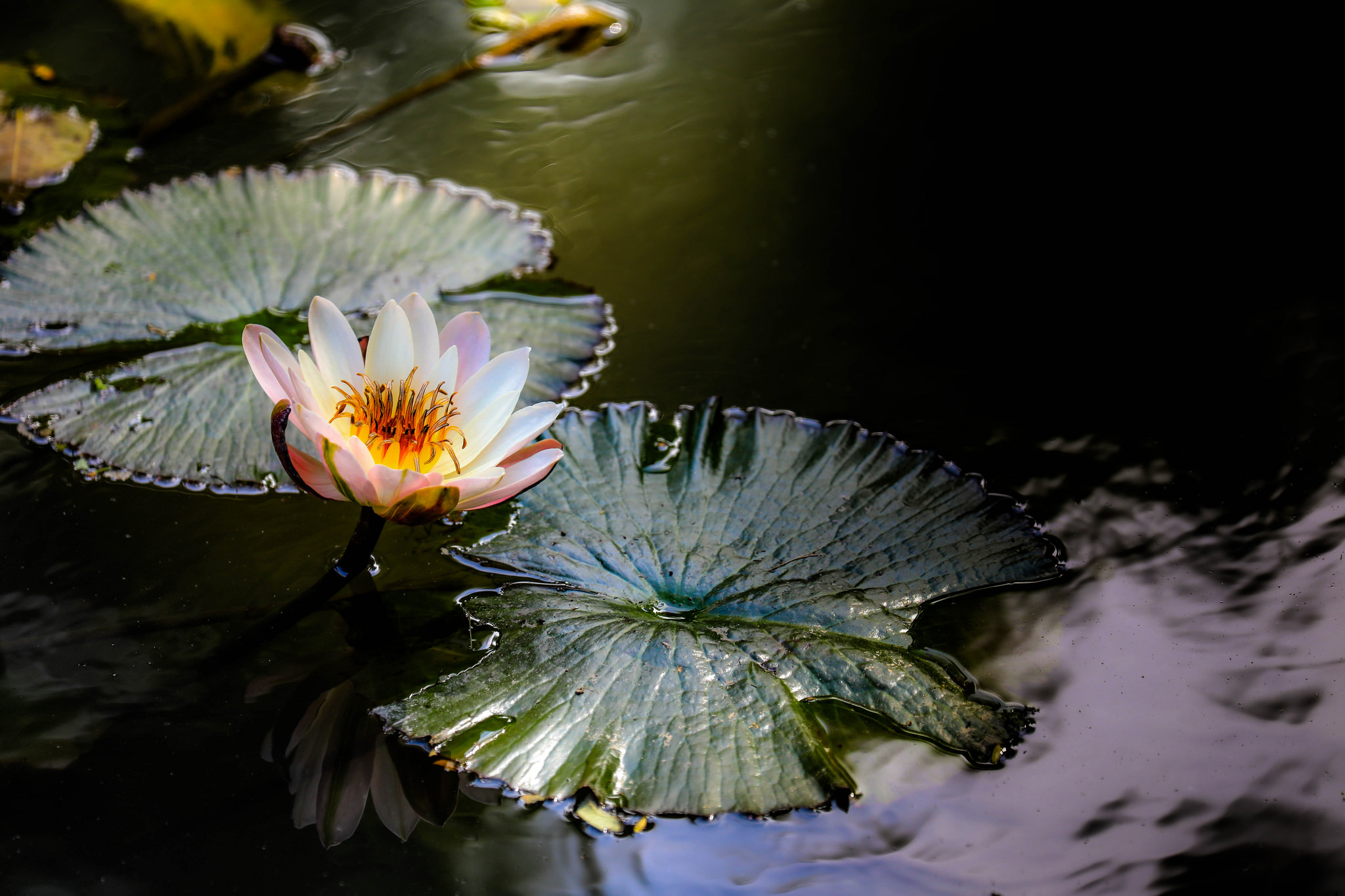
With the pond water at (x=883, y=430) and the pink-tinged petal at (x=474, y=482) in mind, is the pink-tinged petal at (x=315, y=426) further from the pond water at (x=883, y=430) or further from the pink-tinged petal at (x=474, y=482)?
the pond water at (x=883, y=430)

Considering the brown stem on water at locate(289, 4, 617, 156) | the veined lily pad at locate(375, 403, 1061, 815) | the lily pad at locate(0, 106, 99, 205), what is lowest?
the lily pad at locate(0, 106, 99, 205)

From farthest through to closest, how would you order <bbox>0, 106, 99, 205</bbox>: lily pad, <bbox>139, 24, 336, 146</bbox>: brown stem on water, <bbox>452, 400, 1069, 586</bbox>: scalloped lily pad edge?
<bbox>139, 24, 336, 146</bbox>: brown stem on water → <bbox>0, 106, 99, 205</bbox>: lily pad → <bbox>452, 400, 1069, 586</bbox>: scalloped lily pad edge

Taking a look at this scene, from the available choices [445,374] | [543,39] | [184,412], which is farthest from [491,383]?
[543,39]

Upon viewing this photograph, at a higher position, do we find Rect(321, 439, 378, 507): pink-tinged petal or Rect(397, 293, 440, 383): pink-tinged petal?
Rect(397, 293, 440, 383): pink-tinged petal

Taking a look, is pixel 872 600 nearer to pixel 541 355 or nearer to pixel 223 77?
pixel 541 355

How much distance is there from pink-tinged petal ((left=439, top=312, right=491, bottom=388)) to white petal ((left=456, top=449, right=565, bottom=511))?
0.53 feet

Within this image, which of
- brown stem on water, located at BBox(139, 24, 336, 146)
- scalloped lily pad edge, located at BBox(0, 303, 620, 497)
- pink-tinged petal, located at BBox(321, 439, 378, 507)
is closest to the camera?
pink-tinged petal, located at BBox(321, 439, 378, 507)

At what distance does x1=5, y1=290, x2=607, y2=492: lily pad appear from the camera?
1.43 meters

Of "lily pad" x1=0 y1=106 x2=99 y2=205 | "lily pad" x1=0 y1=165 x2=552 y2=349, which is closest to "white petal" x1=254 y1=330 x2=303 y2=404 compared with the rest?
"lily pad" x1=0 y1=165 x2=552 y2=349

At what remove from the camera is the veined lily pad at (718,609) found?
1.05 meters

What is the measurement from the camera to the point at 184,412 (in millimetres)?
1485

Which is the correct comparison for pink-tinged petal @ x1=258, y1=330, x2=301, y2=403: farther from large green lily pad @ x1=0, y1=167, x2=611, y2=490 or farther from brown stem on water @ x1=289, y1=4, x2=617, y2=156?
brown stem on water @ x1=289, y1=4, x2=617, y2=156

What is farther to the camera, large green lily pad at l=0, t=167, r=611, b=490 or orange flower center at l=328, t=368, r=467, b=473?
large green lily pad at l=0, t=167, r=611, b=490

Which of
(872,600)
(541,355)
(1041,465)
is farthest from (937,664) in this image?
(541,355)
